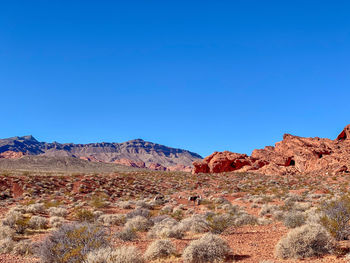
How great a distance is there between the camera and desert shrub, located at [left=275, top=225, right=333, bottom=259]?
25.4 feet

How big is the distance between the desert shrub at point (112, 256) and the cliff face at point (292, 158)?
40551mm

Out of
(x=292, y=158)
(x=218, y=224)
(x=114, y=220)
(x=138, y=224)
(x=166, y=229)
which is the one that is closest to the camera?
(x=166, y=229)

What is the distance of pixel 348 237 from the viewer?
947 centimetres

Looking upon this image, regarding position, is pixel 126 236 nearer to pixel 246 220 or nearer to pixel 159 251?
pixel 159 251

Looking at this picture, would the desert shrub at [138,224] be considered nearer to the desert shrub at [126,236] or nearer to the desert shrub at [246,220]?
the desert shrub at [126,236]

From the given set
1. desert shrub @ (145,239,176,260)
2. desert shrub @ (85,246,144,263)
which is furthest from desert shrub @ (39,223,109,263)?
desert shrub @ (145,239,176,260)

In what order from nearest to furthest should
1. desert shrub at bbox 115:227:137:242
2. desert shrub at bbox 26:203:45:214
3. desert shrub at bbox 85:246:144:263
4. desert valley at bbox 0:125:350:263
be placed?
desert shrub at bbox 85:246:144:263, desert valley at bbox 0:125:350:263, desert shrub at bbox 115:227:137:242, desert shrub at bbox 26:203:45:214


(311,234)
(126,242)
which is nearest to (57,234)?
(126,242)

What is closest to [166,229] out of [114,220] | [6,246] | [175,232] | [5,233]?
[175,232]

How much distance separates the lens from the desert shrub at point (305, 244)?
7750 mm

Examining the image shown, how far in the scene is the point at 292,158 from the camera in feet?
169

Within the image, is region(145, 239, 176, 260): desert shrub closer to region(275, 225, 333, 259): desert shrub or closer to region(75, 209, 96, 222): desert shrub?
region(275, 225, 333, 259): desert shrub

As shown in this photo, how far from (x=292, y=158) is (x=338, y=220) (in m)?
44.7

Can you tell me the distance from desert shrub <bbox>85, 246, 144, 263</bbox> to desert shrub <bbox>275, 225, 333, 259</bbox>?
4.07 metres
